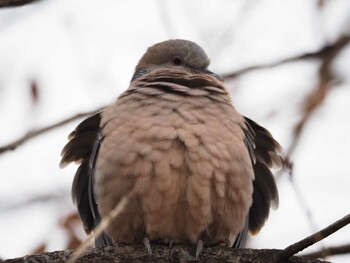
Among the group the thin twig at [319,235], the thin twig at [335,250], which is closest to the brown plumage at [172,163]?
the thin twig at [335,250]

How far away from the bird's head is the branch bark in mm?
2111

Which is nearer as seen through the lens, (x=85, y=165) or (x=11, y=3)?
(x=11, y=3)

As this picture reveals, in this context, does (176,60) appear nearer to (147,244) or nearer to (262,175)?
(262,175)

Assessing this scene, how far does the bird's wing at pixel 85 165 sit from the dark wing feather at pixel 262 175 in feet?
3.87

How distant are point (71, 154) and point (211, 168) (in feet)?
4.22

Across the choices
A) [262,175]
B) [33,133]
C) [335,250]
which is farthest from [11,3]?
[262,175]

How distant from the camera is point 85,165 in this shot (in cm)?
552

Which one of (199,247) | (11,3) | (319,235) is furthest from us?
(199,247)

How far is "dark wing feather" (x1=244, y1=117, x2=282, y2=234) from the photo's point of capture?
5.45 metres

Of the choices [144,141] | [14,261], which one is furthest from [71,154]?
[14,261]

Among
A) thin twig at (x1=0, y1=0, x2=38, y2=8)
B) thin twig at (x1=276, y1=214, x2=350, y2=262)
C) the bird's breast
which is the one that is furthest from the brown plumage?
thin twig at (x1=0, y1=0, x2=38, y2=8)

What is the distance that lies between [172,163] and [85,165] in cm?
108

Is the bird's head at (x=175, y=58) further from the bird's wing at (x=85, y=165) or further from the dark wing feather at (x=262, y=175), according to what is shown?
the bird's wing at (x=85, y=165)

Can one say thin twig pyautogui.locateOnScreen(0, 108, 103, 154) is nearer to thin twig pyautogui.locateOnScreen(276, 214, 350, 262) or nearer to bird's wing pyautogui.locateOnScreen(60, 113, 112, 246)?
bird's wing pyautogui.locateOnScreen(60, 113, 112, 246)
